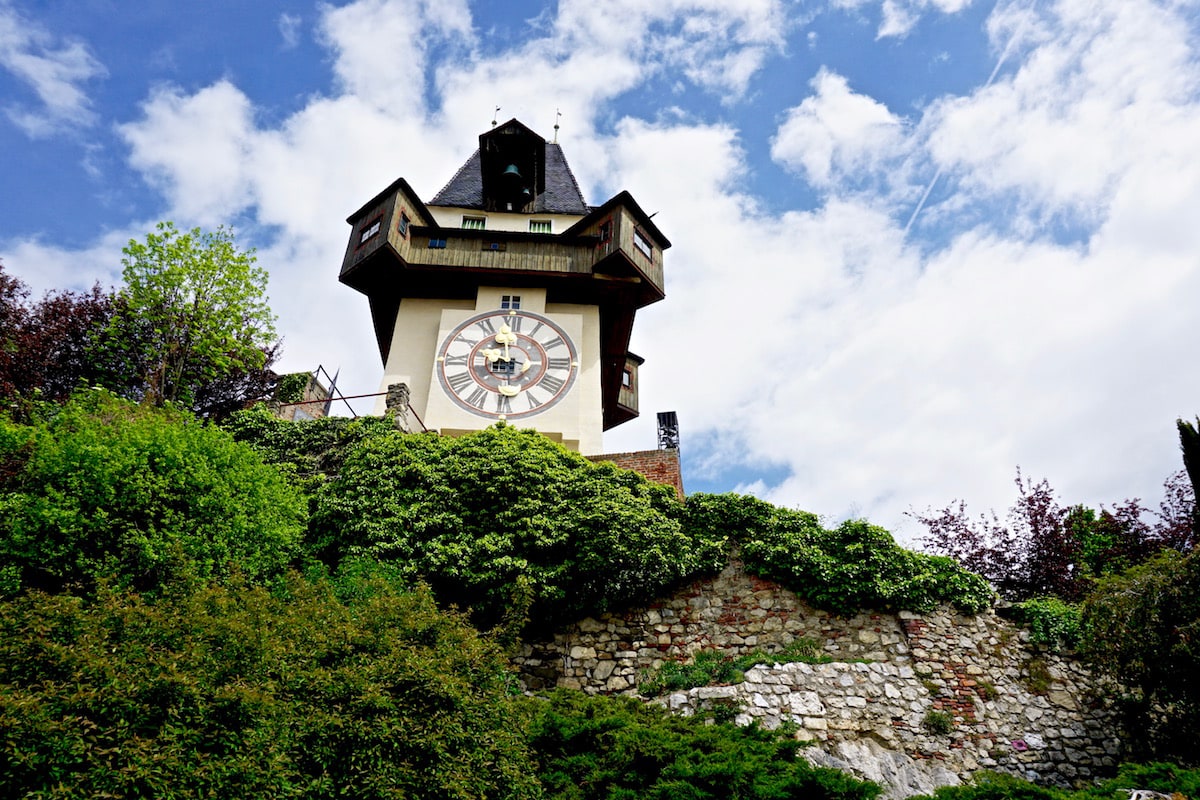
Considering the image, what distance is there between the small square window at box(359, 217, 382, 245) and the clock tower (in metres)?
0.05

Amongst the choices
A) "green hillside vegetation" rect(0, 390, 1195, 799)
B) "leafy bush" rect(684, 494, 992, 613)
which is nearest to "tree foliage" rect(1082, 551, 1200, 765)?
"green hillside vegetation" rect(0, 390, 1195, 799)

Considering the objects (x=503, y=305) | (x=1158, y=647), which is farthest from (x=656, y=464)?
(x=1158, y=647)

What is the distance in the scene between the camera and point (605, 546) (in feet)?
38.5

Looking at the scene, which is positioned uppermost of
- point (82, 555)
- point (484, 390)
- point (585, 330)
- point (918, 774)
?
point (585, 330)

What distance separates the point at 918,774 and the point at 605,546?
4.77 m

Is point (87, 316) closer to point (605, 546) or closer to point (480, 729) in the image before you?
point (605, 546)

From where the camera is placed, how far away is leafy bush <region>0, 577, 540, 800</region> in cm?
478

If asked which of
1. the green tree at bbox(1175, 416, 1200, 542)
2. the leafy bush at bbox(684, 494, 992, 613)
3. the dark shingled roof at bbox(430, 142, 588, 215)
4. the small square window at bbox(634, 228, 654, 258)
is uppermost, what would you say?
the dark shingled roof at bbox(430, 142, 588, 215)

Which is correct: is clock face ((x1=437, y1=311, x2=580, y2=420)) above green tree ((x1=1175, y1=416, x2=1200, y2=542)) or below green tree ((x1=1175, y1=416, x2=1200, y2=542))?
above

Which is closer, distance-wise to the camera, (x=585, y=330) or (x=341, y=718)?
(x=341, y=718)

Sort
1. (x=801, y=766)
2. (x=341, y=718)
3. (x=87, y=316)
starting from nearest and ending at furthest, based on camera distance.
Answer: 1. (x=341, y=718)
2. (x=801, y=766)
3. (x=87, y=316)

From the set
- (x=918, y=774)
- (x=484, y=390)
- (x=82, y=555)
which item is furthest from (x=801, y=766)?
(x=484, y=390)

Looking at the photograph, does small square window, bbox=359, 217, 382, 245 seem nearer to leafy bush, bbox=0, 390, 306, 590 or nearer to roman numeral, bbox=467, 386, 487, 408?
roman numeral, bbox=467, 386, 487, 408

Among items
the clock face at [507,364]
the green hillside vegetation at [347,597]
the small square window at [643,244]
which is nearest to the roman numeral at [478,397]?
the clock face at [507,364]
